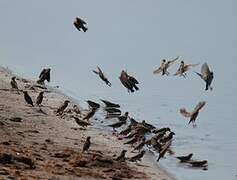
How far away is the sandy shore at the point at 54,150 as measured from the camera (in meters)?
8.60

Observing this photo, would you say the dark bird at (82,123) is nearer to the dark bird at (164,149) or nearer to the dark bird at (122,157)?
the dark bird at (164,149)

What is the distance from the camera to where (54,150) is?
415 inches

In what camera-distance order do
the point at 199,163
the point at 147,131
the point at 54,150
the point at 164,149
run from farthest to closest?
the point at 147,131 < the point at 164,149 < the point at 199,163 < the point at 54,150

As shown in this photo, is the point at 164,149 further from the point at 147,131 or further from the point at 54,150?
the point at 54,150

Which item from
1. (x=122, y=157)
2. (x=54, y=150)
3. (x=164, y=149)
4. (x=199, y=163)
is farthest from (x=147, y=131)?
(x=54, y=150)

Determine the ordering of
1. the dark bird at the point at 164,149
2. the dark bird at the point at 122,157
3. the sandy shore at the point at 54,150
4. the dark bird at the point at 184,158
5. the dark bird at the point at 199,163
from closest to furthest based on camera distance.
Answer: the sandy shore at the point at 54,150, the dark bird at the point at 122,157, the dark bird at the point at 199,163, the dark bird at the point at 164,149, the dark bird at the point at 184,158

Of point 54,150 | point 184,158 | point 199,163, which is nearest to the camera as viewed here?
point 54,150

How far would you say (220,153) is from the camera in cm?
1312

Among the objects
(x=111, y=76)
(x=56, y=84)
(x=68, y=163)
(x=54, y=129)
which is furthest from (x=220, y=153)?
(x=111, y=76)

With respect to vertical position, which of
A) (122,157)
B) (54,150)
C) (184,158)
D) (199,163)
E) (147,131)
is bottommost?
(54,150)

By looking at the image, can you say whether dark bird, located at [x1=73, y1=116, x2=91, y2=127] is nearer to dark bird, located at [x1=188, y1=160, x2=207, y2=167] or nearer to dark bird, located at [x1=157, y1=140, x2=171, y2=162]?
dark bird, located at [x1=157, y1=140, x2=171, y2=162]

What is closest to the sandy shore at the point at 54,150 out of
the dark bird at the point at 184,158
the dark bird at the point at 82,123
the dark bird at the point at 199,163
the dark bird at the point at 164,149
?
the dark bird at the point at 82,123

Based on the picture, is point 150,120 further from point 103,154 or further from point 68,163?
point 68,163

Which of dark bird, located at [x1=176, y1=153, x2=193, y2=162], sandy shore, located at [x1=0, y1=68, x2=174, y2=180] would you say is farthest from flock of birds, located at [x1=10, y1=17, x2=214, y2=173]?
sandy shore, located at [x1=0, y1=68, x2=174, y2=180]
